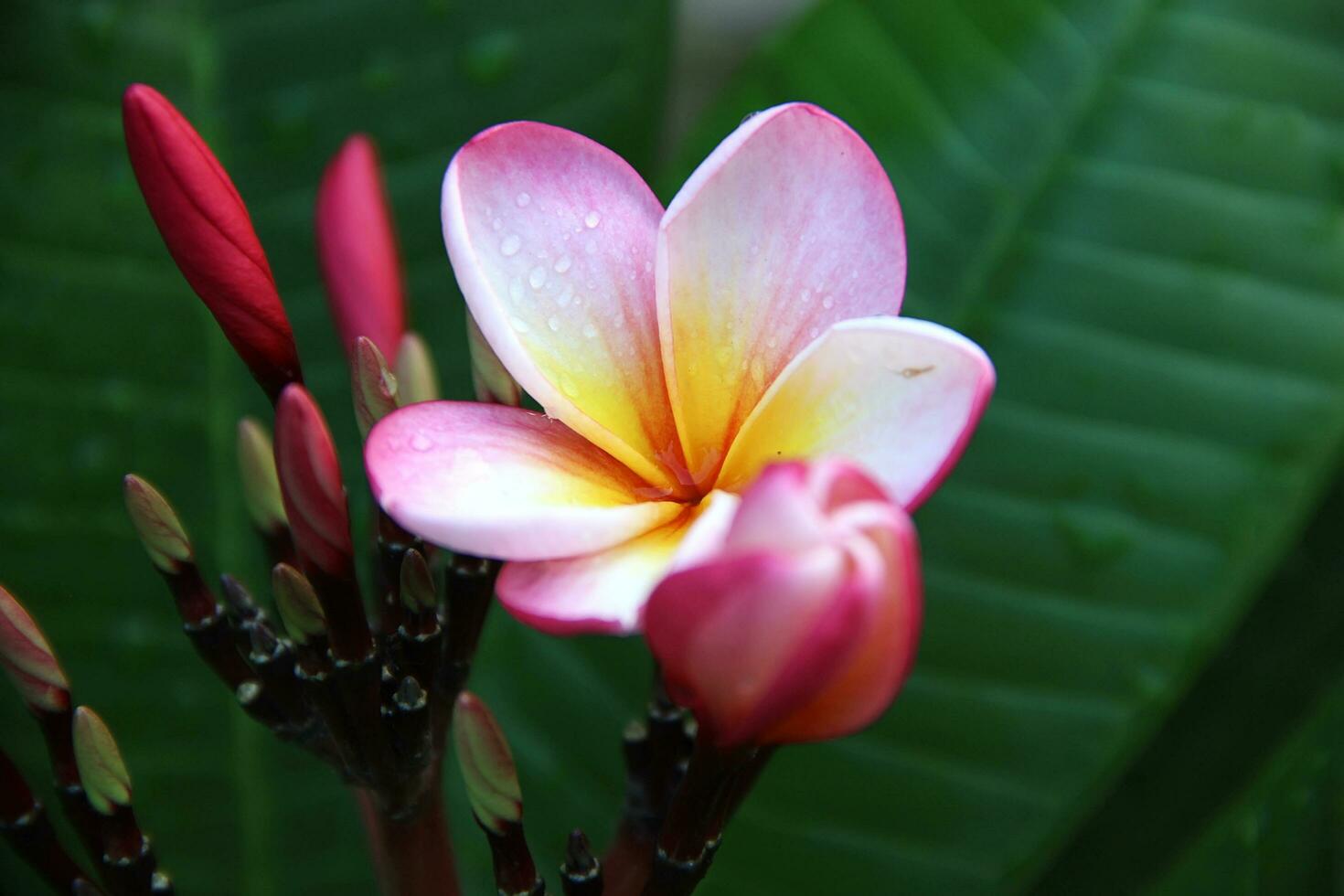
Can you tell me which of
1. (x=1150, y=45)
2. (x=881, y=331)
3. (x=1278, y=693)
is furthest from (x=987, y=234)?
(x=881, y=331)

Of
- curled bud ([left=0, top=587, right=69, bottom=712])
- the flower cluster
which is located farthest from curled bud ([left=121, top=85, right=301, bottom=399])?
curled bud ([left=0, top=587, right=69, bottom=712])

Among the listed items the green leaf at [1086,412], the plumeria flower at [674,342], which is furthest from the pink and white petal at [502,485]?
the green leaf at [1086,412]

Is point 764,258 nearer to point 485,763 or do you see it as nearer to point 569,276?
point 569,276

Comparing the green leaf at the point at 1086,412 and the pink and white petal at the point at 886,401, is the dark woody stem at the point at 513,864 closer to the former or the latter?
the pink and white petal at the point at 886,401

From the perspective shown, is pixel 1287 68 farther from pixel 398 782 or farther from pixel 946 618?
pixel 398 782

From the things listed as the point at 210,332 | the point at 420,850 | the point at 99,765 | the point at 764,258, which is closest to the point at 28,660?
the point at 99,765
